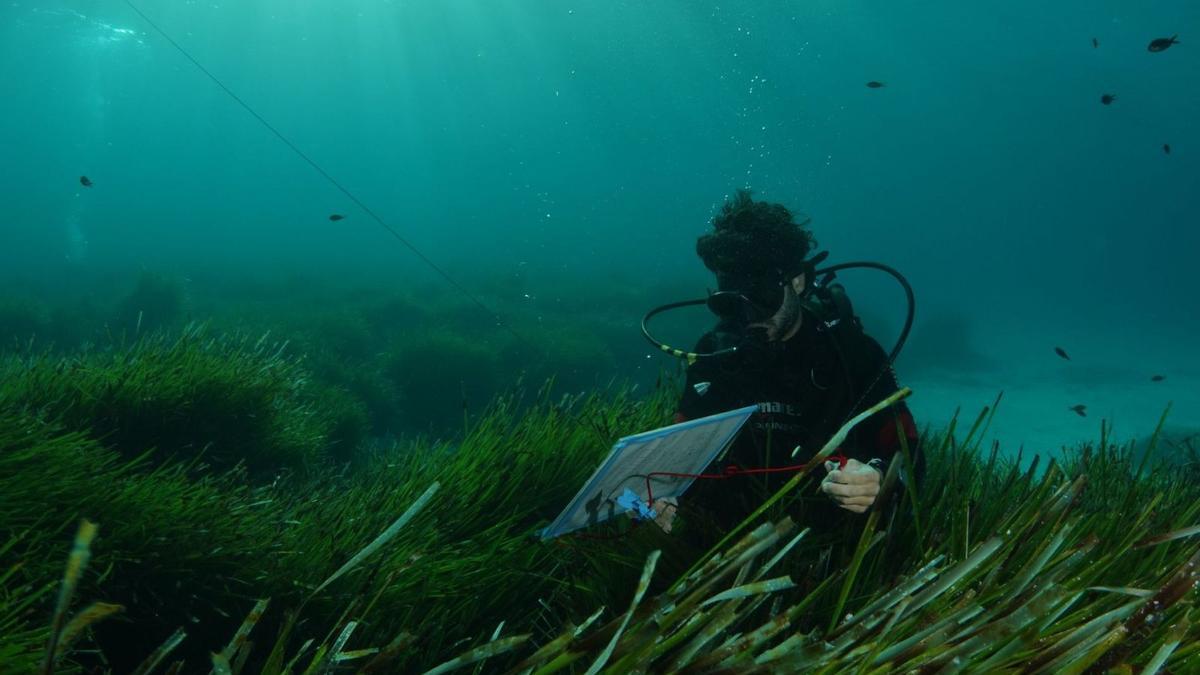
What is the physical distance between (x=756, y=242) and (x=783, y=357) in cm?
57

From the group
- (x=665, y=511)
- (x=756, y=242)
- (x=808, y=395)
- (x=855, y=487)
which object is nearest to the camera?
(x=855, y=487)

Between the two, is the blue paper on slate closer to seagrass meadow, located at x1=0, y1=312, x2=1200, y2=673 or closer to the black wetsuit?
seagrass meadow, located at x1=0, y1=312, x2=1200, y2=673

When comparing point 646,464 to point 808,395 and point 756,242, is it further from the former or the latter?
point 756,242

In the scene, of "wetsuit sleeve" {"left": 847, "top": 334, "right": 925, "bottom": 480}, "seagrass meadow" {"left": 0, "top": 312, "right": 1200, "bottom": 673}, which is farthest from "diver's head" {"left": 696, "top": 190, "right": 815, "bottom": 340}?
"seagrass meadow" {"left": 0, "top": 312, "right": 1200, "bottom": 673}

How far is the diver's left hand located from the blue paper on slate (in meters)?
0.33

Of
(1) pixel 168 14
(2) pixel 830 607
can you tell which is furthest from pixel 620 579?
(1) pixel 168 14

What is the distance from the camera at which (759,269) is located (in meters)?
3.02

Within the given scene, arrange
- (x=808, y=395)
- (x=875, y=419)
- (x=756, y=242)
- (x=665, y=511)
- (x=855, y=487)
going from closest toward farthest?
(x=855, y=487) → (x=665, y=511) → (x=875, y=419) → (x=808, y=395) → (x=756, y=242)

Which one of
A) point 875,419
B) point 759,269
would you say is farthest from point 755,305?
point 875,419

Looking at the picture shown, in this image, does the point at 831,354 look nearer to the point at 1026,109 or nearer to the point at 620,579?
the point at 620,579

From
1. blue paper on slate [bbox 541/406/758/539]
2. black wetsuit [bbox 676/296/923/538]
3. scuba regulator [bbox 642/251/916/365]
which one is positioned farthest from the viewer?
scuba regulator [bbox 642/251/916/365]

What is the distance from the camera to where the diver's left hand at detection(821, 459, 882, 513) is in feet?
6.31

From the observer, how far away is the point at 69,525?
2.12m

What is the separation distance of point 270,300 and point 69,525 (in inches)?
994
